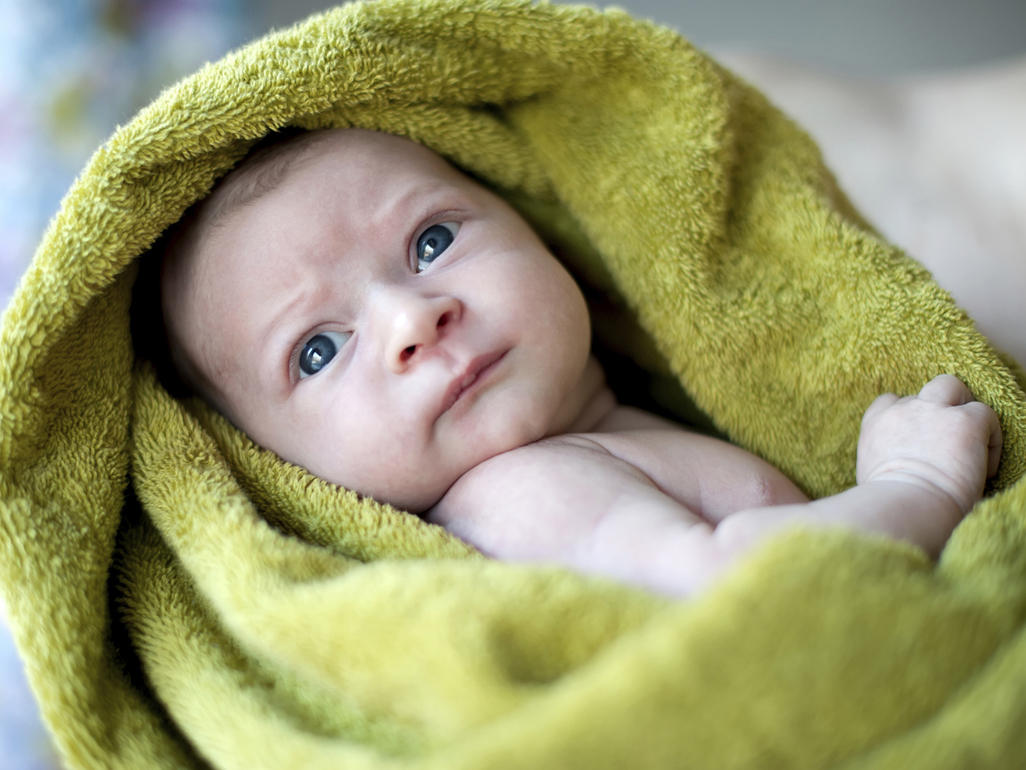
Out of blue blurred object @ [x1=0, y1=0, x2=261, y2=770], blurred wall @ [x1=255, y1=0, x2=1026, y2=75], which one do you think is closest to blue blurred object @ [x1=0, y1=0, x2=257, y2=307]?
blue blurred object @ [x1=0, y1=0, x2=261, y2=770]

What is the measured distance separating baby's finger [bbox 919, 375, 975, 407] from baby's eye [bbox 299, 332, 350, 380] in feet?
1.87

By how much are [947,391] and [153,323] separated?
0.85 meters

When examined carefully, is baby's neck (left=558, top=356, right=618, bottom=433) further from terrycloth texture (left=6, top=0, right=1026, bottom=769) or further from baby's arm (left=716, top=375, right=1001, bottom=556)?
baby's arm (left=716, top=375, right=1001, bottom=556)

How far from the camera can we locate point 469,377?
0.85 metres

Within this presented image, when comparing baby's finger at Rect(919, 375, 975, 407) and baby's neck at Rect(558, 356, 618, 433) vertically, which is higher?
baby's finger at Rect(919, 375, 975, 407)

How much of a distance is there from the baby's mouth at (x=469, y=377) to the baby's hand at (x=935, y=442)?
Result: 1.18ft

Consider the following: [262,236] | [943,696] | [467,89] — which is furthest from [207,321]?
[943,696]

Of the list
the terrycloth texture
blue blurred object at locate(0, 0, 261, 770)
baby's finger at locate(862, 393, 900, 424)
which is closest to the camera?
the terrycloth texture

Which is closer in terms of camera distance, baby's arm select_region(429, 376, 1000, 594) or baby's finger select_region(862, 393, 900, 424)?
baby's arm select_region(429, 376, 1000, 594)

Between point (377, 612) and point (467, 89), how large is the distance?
614 mm

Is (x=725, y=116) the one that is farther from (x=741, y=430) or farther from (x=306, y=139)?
(x=306, y=139)

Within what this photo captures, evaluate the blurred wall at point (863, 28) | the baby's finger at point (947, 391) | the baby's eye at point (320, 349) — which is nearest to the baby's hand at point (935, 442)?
the baby's finger at point (947, 391)

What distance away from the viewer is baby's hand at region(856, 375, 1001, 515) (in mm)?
784

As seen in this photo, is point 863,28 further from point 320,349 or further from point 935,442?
point 320,349
